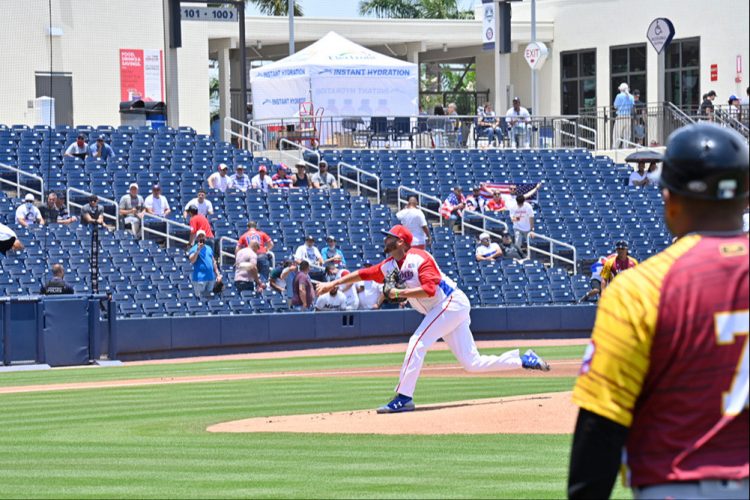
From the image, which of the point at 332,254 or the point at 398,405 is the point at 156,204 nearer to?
the point at 332,254

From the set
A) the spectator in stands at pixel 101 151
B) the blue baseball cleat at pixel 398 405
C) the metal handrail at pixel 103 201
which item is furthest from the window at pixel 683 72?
the blue baseball cleat at pixel 398 405

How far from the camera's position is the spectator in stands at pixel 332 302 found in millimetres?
25094

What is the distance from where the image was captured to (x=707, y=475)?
128 inches

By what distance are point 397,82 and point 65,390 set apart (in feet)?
64.7

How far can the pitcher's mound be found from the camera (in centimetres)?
1140

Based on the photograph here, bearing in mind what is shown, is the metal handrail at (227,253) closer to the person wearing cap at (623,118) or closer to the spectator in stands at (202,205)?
the spectator in stands at (202,205)

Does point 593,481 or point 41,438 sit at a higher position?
point 593,481

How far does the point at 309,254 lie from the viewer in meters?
25.7

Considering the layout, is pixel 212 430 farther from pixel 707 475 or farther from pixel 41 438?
pixel 707 475

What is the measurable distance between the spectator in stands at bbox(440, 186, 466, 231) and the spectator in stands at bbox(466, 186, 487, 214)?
0.76 feet

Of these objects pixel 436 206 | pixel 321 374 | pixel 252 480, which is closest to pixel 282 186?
pixel 436 206

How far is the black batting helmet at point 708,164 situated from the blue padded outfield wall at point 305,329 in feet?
65.8

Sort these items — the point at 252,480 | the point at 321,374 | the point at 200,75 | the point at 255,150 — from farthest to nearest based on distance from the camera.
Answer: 1. the point at 200,75
2. the point at 255,150
3. the point at 321,374
4. the point at 252,480

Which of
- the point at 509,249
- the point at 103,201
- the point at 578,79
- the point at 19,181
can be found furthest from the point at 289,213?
the point at 578,79
